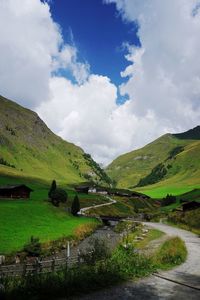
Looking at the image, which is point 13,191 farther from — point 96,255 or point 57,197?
point 96,255

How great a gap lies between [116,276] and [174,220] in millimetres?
91616

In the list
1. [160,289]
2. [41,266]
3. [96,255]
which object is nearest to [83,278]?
[160,289]

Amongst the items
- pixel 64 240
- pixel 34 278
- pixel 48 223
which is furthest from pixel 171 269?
pixel 48 223

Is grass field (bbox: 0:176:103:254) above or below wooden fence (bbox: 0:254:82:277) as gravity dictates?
above

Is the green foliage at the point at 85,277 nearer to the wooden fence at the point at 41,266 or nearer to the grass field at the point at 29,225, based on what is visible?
the wooden fence at the point at 41,266

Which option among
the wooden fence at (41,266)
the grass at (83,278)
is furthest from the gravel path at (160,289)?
the wooden fence at (41,266)

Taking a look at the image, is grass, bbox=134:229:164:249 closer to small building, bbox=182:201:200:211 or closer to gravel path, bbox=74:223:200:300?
gravel path, bbox=74:223:200:300

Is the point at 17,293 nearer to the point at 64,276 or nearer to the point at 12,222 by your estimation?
the point at 64,276

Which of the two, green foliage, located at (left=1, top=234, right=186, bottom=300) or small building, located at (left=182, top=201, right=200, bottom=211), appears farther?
small building, located at (left=182, top=201, right=200, bottom=211)

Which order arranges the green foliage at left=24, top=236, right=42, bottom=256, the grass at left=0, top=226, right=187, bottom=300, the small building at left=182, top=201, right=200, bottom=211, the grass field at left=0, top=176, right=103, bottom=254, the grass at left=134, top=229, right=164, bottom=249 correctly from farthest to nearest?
the small building at left=182, top=201, right=200, bottom=211, the grass field at left=0, top=176, right=103, bottom=254, the green foliage at left=24, top=236, right=42, bottom=256, the grass at left=134, top=229, right=164, bottom=249, the grass at left=0, top=226, right=187, bottom=300

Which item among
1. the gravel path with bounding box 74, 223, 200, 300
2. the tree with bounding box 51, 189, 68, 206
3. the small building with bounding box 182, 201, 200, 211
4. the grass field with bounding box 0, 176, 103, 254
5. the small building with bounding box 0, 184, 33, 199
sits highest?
the small building with bounding box 0, 184, 33, 199

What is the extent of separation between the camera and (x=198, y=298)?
23297 millimetres

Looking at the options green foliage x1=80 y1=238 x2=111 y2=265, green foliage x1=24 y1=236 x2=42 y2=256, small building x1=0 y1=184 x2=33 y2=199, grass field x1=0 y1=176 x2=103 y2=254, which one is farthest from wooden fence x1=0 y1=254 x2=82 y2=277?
small building x1=0 y1=184 x2=33 y2=199

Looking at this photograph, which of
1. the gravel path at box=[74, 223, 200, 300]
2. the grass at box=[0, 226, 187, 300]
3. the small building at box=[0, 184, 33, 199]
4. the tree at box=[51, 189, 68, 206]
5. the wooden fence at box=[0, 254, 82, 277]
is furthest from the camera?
the small building at box=[0, 184, 33, 199]
